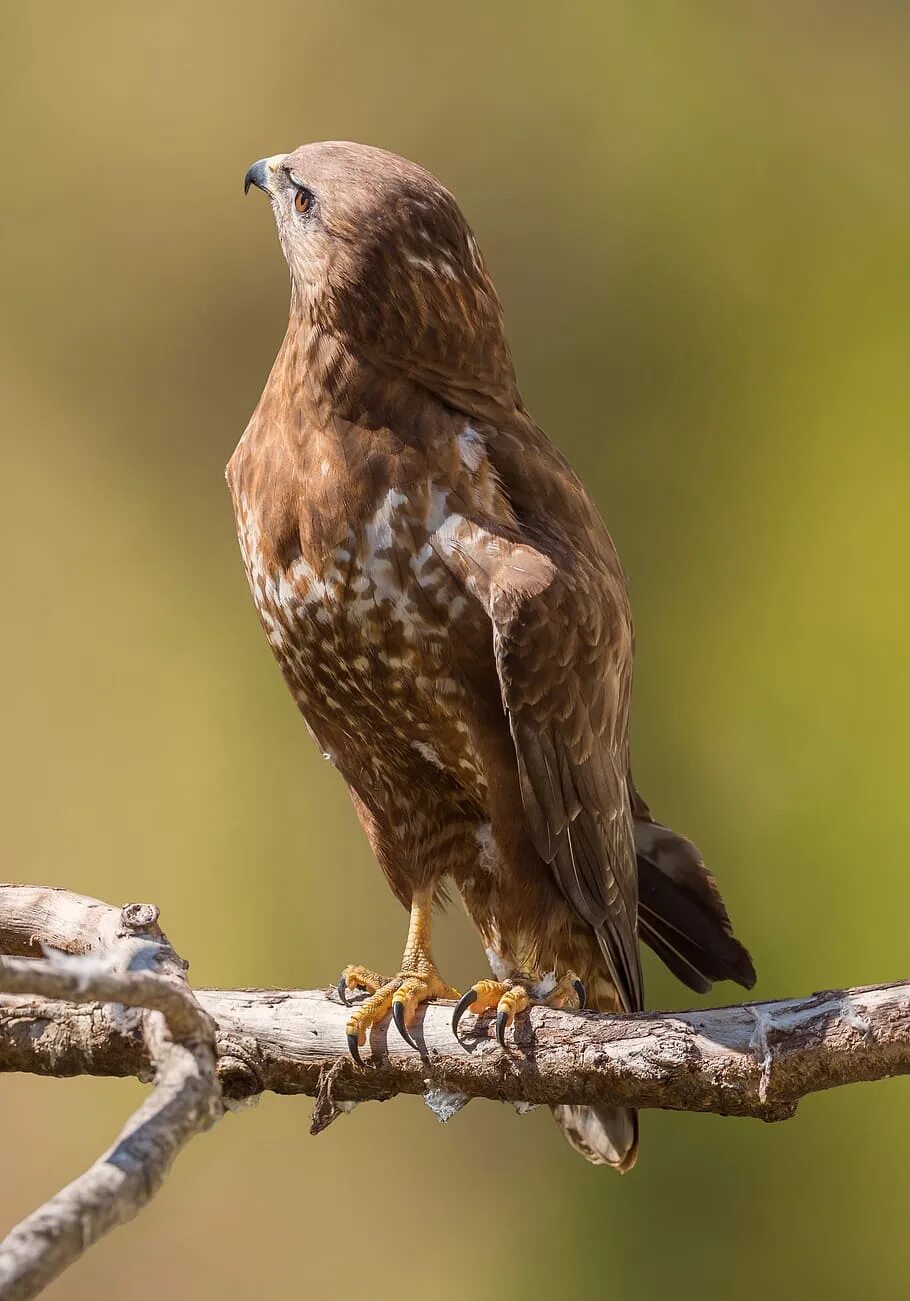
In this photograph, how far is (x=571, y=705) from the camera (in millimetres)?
2232

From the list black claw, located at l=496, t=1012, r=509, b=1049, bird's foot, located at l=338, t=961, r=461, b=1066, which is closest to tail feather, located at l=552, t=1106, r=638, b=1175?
bird's foot, located at l=338, t=961, r=461, b=1066

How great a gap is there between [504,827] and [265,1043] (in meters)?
0.48

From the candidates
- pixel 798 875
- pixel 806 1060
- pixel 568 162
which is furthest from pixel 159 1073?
pixel 568 162

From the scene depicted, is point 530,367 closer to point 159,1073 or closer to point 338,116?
point 338,116

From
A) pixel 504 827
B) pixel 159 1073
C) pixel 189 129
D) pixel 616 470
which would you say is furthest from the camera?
pixel 189 129

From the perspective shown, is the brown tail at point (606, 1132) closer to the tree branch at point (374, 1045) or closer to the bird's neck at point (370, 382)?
the tree branch at point (374, 1045)

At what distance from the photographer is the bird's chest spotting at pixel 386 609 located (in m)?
2.13

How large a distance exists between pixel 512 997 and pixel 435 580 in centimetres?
60

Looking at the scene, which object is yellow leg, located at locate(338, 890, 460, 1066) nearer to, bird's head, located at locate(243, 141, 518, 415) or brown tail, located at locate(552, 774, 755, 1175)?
brown tail, located at locate(552, 774, 755, 1175)

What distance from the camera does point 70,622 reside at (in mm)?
4957

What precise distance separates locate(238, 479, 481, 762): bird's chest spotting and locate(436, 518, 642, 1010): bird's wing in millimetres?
41

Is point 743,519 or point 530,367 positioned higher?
point 530,367

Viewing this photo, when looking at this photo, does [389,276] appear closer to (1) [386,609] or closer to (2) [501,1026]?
(1) [386,609]

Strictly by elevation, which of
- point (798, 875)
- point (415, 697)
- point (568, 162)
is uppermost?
point (568, 162)
